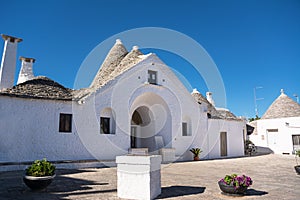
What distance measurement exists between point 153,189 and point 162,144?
11.0 metres

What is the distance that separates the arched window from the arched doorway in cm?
194

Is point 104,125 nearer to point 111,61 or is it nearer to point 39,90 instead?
point 39,90

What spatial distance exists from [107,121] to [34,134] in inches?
164

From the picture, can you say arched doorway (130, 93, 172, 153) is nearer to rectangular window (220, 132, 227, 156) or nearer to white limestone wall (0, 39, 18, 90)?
rectangular window (220, 132, 227, 156)

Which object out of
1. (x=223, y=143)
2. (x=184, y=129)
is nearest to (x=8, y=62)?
(x=184, y=129)

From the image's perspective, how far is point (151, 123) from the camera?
60.5ft

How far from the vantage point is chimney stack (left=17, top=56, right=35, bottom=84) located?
1738 cm

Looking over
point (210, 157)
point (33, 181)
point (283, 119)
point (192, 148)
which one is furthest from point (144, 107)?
point (283, 119)

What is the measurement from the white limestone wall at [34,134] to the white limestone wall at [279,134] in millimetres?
20520

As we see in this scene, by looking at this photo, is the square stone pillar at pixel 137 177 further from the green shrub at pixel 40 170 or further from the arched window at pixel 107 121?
the arched window at pixel 107 121

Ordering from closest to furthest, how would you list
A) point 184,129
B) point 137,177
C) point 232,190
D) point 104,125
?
point 137,177 → point 232,190 → point 104,125 → point 184,129

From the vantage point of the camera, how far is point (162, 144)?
16812mm

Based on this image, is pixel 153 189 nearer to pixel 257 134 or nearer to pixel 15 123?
pixel 15 123

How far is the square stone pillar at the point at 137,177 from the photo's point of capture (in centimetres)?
576
